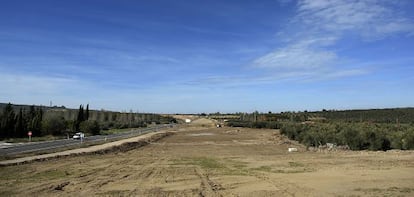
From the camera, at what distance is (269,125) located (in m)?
132

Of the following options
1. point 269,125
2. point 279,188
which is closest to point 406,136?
point 279,188

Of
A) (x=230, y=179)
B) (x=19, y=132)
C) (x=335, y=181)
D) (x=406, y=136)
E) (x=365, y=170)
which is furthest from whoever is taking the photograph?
(x=19, y=132)

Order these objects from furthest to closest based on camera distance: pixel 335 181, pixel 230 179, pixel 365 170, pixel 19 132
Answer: pixel 19 132, pixel 365 170, pixel 230 179, pixel 335 181

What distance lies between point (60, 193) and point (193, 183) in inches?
209

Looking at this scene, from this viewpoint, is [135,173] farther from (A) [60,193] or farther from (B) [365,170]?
(B) [365,170]

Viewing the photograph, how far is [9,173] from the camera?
25859 millimetres

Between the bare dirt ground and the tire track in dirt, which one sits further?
the bare dirt ground

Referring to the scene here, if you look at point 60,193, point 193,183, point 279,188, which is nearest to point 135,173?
point 193,183

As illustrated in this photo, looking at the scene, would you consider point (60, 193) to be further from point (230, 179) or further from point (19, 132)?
point (19, 132)

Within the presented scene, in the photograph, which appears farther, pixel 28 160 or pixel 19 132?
pixel 19 132

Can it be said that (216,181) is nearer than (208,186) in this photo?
No

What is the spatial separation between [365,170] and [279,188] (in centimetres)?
797

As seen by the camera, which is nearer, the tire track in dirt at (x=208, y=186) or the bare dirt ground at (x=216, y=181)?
the tire track in dirt at (x=208, y=186)

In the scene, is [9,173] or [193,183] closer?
[193,183]
